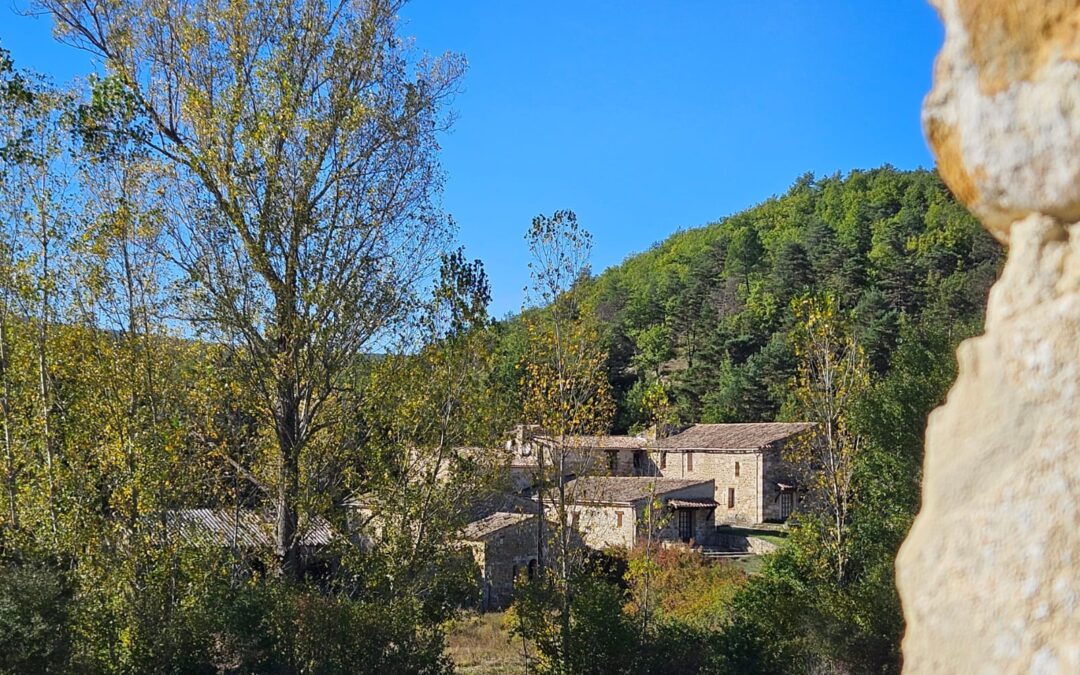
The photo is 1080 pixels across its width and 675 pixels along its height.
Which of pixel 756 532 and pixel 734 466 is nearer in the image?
pixel 756 532

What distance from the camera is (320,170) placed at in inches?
474

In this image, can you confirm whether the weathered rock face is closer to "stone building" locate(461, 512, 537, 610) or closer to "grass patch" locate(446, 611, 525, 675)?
"grass patch" locate(446, 611, 525, 675)

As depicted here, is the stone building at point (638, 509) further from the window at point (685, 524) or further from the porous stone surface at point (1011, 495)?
the porous stone surface at point (1011, 495)

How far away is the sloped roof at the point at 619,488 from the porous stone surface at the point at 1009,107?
14716 millimetres

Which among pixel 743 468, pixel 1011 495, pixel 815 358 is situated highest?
pixel 815 358

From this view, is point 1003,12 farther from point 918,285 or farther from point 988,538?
point 918,285

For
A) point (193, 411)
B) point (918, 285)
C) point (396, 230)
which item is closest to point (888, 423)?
point (396, 230)

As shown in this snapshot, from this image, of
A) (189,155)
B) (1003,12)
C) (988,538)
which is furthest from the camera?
(189,155)

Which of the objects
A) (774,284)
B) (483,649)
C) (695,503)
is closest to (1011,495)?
(483,649)

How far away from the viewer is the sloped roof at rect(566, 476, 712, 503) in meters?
16.4

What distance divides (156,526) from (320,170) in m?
4.86

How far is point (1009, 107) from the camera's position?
1169mm

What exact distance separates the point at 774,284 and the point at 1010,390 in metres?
69.1

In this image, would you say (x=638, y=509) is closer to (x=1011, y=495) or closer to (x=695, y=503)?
(x=695, y=503)
